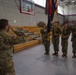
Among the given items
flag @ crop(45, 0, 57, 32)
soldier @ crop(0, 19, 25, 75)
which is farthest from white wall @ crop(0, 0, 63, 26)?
soldier @ crop(0, 19, 25, 75)

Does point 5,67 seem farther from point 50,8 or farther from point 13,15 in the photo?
point 13,15

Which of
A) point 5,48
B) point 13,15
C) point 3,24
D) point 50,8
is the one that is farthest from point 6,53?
point 13,15

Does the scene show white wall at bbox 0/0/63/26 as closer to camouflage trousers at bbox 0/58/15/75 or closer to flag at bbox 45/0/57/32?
flag at bbox 45/0/57/32

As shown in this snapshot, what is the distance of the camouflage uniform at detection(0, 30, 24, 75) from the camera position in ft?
6.86

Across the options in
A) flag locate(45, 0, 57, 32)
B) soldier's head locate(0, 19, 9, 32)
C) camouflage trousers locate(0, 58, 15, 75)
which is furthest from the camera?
flag locate(45, 0, 57, 32)

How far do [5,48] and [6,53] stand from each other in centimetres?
11

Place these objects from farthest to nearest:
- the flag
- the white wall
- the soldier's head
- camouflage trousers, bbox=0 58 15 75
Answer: the white wall < the flag < camouflage trousers, bbox=0 58 15 75 < the soldier's head

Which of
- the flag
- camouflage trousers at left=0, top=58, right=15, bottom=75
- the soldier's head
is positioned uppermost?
the flag

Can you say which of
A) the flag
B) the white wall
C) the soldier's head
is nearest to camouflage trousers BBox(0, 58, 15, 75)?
the soldier's head

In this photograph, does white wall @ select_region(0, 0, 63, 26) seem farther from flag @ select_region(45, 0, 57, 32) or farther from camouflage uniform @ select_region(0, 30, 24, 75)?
camouflage uniform @ select_region(0, 30, 24, 75)

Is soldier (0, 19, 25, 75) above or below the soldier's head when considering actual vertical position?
below

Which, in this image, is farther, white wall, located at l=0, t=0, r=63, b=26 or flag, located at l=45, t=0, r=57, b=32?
white wall, located at l=0, t=0, r=63, b=26

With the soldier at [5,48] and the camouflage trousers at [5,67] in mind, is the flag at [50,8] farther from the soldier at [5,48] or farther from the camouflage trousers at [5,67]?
the camouflage trousers at [5,67]

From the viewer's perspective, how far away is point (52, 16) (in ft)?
15.0
